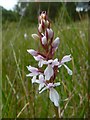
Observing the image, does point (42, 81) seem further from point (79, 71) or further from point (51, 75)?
point (79, 71)

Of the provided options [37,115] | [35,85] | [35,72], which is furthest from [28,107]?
[35,72]

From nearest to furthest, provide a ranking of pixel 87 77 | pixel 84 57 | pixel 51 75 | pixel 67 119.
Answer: pixel 51 75
pixel 67 119
pixel 87 77
pixel 84 57

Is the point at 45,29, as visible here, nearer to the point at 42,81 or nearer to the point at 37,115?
the point at 42,81

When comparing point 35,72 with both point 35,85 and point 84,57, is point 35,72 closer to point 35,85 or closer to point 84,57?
point 35,85

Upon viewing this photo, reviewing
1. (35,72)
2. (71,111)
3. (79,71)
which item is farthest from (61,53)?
(35,72)

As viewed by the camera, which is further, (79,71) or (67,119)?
(79,71)

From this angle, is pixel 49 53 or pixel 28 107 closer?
pixel 49 53

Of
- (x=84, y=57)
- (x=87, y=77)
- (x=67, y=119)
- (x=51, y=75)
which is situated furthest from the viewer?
(x=84, y=57)

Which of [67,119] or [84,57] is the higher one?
[84,57]

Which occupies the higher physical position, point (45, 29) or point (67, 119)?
point (45, 29)
